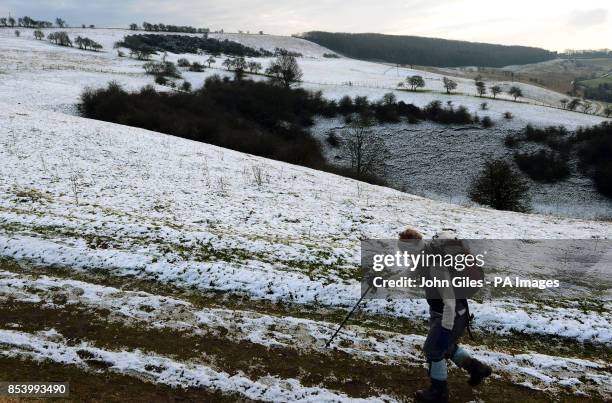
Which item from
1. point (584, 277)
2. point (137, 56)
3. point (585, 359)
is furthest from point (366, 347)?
point (137, 56)

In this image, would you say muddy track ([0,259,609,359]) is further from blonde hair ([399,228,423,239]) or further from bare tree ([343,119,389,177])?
bare tree ([343,119,389,177])

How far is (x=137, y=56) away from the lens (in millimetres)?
122438

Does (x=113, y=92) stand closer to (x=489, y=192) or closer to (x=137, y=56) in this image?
(x=489, y=192)

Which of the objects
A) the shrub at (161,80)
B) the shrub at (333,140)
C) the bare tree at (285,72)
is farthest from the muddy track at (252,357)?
the bare tree at (285,72)

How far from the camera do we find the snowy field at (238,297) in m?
7.23

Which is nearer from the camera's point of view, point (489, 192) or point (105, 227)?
point (105, 227)

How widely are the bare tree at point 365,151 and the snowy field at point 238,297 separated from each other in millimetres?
31396

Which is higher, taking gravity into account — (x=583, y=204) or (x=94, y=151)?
(x=94, y=151)

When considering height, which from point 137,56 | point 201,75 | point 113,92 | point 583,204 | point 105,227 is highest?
point 137,56

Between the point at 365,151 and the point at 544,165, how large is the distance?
27.3 meters

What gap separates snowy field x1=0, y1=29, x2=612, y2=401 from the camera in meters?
7.23

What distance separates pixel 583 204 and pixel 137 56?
409ft

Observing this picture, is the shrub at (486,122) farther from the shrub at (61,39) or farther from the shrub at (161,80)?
the shrub at (61,39)

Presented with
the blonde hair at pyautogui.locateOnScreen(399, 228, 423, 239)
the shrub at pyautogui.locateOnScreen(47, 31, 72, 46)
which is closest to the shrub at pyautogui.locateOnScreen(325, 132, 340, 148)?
the blonde hair at pyautogui.locateOnScreen(399, 228, 423, 239)
